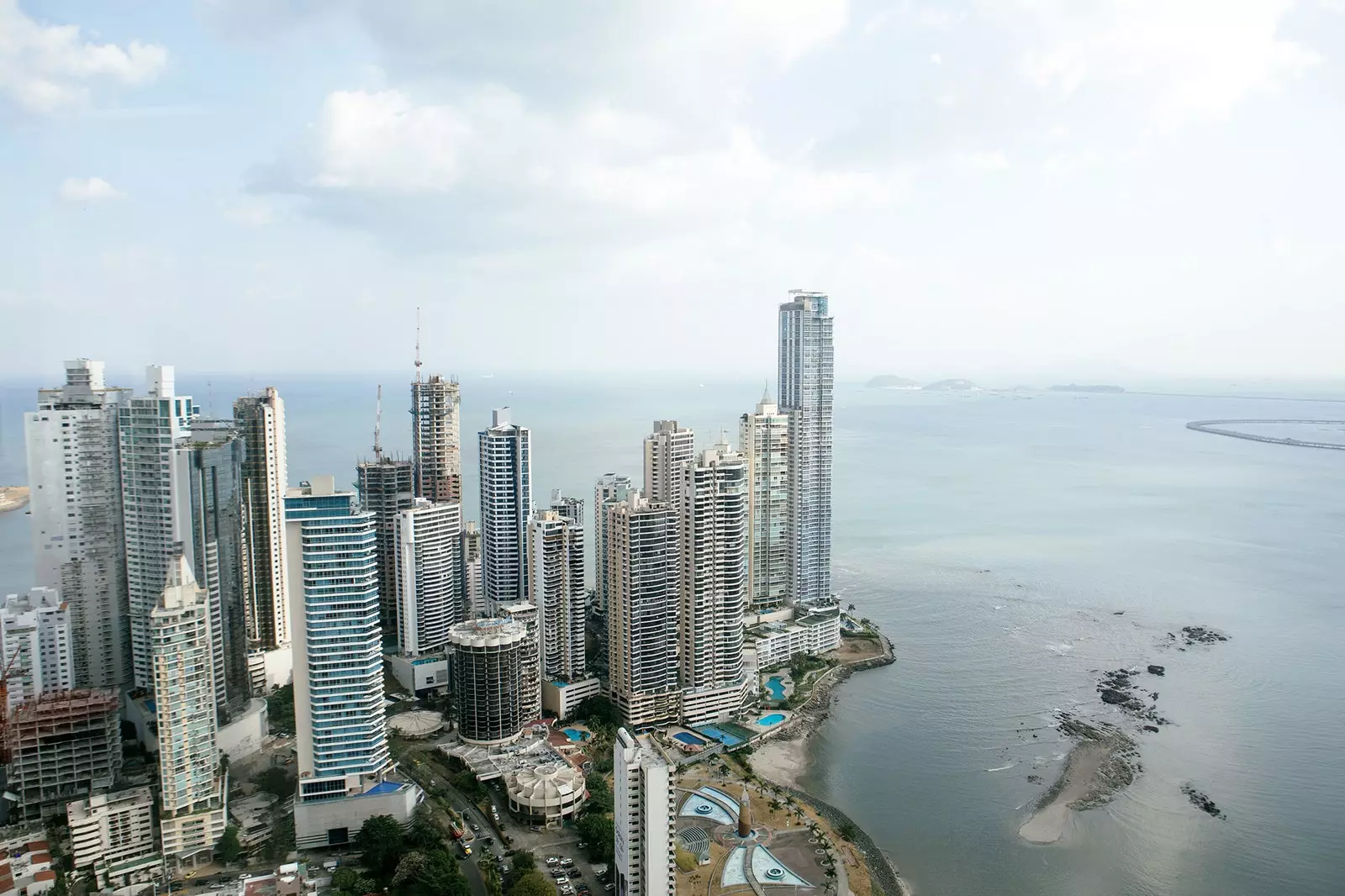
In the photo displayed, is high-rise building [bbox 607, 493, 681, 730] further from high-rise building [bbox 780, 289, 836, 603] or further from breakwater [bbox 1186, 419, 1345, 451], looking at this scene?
breakwater [bbox 1186, 419, 1345, 451]

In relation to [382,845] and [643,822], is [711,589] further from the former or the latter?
[382,845]

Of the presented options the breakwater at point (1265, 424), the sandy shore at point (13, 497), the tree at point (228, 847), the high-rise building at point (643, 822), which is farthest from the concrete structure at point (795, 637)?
the breakwater at point (1265, 424)

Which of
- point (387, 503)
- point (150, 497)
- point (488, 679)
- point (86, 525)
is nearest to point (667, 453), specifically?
point (488, 679)

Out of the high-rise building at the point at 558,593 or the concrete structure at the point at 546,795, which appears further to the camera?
the high-rise building at the point at 558,593

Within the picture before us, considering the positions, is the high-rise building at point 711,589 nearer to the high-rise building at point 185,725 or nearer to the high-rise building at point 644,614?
the high-rise building at point 644,614

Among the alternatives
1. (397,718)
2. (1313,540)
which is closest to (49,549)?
(397,718)

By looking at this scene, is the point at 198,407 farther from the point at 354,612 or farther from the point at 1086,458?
the point at 1086,458
